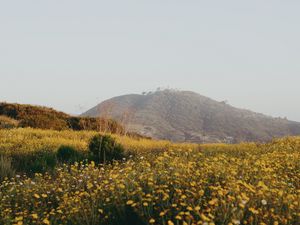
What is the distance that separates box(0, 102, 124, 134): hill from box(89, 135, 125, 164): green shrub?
6.64 meters

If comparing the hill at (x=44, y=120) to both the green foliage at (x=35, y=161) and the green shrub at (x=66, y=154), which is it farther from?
the green foliage at (x=35, y=161)

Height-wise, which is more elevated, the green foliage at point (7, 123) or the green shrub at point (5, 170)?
the green foliage at point (7, 123)

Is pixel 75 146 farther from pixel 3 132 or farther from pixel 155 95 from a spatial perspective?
pixel 155 95

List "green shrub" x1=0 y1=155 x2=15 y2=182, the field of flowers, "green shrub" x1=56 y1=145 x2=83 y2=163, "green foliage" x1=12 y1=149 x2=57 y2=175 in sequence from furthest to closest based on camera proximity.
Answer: "green shrub" x1=56 y1=145 x2=83 y2=163, "green foliage" x1=12 y1=149 x2=57 y2=175, "green shrub" x1=0 y1=155 x2=15 y2=182, the field of flowers

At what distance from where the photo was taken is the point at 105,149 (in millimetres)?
12484

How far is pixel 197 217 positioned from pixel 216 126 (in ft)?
150

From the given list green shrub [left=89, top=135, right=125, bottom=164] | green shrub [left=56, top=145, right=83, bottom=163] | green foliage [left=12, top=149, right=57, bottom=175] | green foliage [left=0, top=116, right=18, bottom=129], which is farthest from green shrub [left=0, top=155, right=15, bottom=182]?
green foliage [left=0, top=116, right=18, bottom=129]

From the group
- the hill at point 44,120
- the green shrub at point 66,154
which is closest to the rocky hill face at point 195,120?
the hill at point 44,120

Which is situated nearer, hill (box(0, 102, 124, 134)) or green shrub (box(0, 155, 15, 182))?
green shrub (box(0, 155, 15, 182))

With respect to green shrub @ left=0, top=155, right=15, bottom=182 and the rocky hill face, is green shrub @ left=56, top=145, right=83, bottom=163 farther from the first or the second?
the rocky hill face

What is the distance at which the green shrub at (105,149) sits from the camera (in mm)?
12477

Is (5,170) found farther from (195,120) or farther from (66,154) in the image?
(195,120)

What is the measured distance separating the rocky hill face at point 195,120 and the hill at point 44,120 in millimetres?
14686

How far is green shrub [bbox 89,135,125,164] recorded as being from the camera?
1248 centimetres
